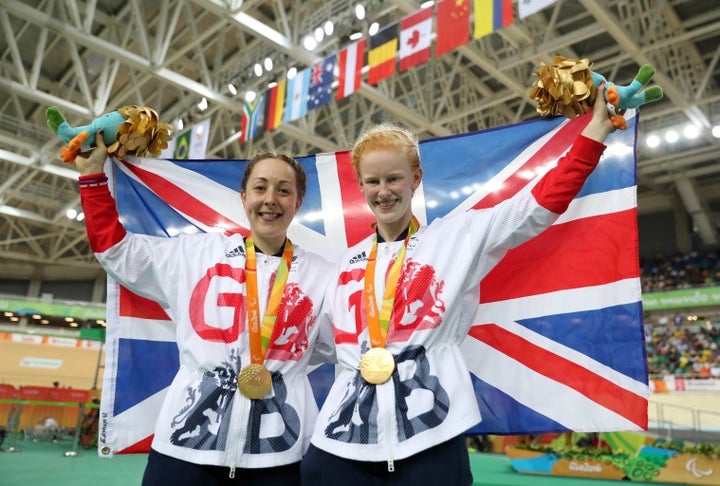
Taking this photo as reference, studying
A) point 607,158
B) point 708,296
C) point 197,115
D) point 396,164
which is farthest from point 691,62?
point 396,164

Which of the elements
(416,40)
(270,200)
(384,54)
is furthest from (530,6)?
(270,200)

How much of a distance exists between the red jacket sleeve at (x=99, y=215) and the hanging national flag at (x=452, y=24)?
4891 millimetres

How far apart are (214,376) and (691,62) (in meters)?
13.1

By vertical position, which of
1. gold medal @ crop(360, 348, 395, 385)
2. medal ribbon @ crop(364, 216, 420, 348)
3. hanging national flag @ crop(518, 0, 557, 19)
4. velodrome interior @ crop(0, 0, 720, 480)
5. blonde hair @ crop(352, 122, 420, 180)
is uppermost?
velodrome interior @ crop(0, 0, 720, 480)

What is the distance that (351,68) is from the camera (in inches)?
292

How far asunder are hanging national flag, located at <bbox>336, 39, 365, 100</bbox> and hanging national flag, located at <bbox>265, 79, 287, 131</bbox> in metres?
1.22

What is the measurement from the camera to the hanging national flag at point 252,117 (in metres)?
8.78

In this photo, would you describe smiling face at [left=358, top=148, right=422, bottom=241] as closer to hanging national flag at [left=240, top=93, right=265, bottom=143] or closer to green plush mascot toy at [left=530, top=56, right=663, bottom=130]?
green plush mascot toy at [left=530, top=56, right=663, bottom=130]

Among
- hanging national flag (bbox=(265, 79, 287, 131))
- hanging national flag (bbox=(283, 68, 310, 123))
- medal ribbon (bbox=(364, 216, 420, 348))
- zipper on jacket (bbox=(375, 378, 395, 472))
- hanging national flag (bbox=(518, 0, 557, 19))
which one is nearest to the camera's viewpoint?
zipper on jacket (bbox=(375, 378, 395, 472))

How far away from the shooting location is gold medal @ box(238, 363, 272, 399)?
58.6 inches

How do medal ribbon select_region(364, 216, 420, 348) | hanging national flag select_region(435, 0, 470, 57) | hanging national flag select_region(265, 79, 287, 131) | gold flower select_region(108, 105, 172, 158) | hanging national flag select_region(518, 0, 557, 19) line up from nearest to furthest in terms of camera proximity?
medal ribbon select_region(364, 216, 420, 348)
gold flower select_region(108, 105, 172, 158)
hanging national flag select_region(518, 0, 557, 19)
hanging national flag select_region(435, 0, 470, 57)
hanging national flag select_region(265, 79, 287, 131)

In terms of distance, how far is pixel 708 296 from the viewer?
628 inches

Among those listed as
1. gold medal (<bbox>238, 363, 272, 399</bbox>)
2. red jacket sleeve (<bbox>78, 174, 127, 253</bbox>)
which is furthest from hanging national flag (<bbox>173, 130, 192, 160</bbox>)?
gold medal (<bbox>238, 363, 272, 399</bbox>)

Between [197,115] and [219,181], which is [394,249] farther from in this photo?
[197,115]
